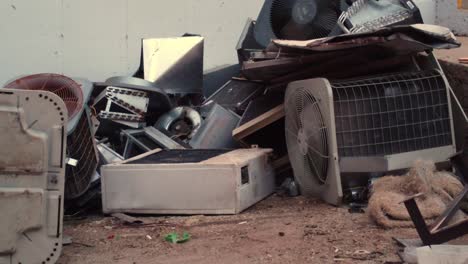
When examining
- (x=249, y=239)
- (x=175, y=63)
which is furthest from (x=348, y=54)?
(x=175, y=63)

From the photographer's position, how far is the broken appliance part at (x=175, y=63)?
571cm

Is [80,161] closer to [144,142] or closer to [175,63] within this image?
[144,142]

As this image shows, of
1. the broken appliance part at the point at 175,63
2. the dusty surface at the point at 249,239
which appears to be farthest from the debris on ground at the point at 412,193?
the broken appliance part at the point at 175,63

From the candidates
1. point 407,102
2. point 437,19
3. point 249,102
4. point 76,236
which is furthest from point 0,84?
point 437,19

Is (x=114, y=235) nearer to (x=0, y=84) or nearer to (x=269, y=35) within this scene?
(x=269, y=35)

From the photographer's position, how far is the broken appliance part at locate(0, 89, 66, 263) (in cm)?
283

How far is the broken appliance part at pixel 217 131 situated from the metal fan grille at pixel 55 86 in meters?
1.16

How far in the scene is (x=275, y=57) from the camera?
4.41 metres

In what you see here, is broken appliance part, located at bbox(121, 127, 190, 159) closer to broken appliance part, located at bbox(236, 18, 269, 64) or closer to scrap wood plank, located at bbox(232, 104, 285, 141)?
scrap wood plank, located at bbox(232, 104, 285, 141)

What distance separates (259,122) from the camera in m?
4.56

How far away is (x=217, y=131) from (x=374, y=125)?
58.0 inches

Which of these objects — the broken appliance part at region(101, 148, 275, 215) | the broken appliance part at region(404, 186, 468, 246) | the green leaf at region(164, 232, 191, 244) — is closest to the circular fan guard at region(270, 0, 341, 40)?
the broken appliance part at region(101, 148, 275, 215)

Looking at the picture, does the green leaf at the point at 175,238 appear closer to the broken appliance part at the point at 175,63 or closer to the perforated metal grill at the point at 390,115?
the perforated metal grill at the point at 390,115

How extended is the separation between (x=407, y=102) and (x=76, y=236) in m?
2.13
